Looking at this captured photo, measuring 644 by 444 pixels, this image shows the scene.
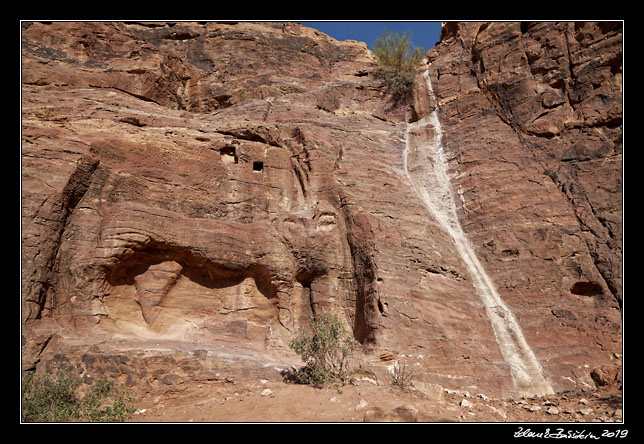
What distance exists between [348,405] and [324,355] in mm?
1934

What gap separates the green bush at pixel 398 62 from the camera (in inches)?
739

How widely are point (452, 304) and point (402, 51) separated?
12522mm

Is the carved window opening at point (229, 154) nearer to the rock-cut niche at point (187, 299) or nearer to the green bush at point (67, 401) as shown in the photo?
the rock-cut niche at point (187, 299)

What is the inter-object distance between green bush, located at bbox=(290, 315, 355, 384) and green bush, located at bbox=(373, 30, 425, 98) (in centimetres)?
1106

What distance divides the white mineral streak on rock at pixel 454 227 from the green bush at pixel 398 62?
2.52ft

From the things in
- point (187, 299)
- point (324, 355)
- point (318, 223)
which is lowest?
point (324, 355)

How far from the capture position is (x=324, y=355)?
10.5 m

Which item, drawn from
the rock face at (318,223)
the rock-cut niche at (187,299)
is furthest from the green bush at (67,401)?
the rock-cut niche at (187,299)

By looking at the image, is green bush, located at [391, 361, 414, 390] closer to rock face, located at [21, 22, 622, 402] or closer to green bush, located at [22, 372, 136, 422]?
rock face, located at [21, 22, 622, 402]

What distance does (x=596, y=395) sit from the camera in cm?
1056

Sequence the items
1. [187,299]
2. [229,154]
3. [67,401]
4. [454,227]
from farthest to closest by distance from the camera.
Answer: [454,227], [229,154], [187,299], [67,401]

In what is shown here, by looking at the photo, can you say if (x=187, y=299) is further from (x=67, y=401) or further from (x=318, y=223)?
(x=318, y=223)

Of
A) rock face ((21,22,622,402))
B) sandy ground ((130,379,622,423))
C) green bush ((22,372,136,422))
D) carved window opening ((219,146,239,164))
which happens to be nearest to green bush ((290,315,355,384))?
sandy ground ((130,379,622,423))

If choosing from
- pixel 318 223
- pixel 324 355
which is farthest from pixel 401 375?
pixel 318 223
